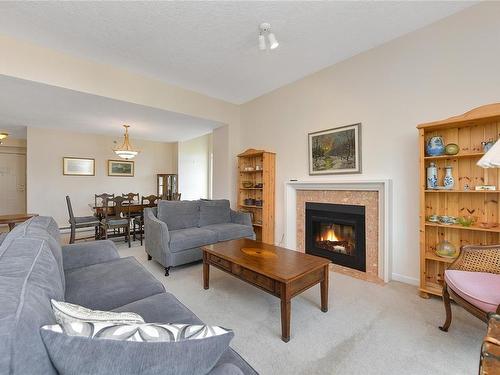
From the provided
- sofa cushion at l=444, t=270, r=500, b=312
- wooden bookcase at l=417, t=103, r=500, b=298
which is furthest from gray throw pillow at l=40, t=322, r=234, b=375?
wooden bookcase at l=417, t=103, r=500, b=298

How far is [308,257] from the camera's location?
2199 mm

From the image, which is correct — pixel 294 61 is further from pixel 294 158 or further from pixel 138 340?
pixel 138 340

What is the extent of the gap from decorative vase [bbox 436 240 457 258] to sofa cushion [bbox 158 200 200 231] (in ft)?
10.2

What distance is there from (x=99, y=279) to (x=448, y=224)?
305 centimetres

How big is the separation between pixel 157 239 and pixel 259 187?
76.3 inches

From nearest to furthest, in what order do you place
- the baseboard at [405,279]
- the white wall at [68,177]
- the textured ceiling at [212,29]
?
1. the textured ceiling at [212,29]
2. the baseboard at [405,279]
3. the white wall at [68,177]

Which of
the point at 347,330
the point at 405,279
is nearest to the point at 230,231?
the point at 347,330

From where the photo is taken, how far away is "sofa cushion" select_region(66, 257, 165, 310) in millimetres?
1437

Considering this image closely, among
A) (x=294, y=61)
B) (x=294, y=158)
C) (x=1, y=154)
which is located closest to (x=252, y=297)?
(x=294, y=158)

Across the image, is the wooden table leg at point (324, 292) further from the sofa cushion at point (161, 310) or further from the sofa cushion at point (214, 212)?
the sofa cushion at point (214, 212)

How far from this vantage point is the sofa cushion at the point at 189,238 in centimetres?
302

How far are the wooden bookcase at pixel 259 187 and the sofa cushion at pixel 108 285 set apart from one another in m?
2.46

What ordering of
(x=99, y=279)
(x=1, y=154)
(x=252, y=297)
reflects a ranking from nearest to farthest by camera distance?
(x=99, y=279) → (x=252, y=297) → (x=1, y=154)

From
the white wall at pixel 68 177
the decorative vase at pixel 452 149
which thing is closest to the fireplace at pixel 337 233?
the decorative vase at pixel 452 149
